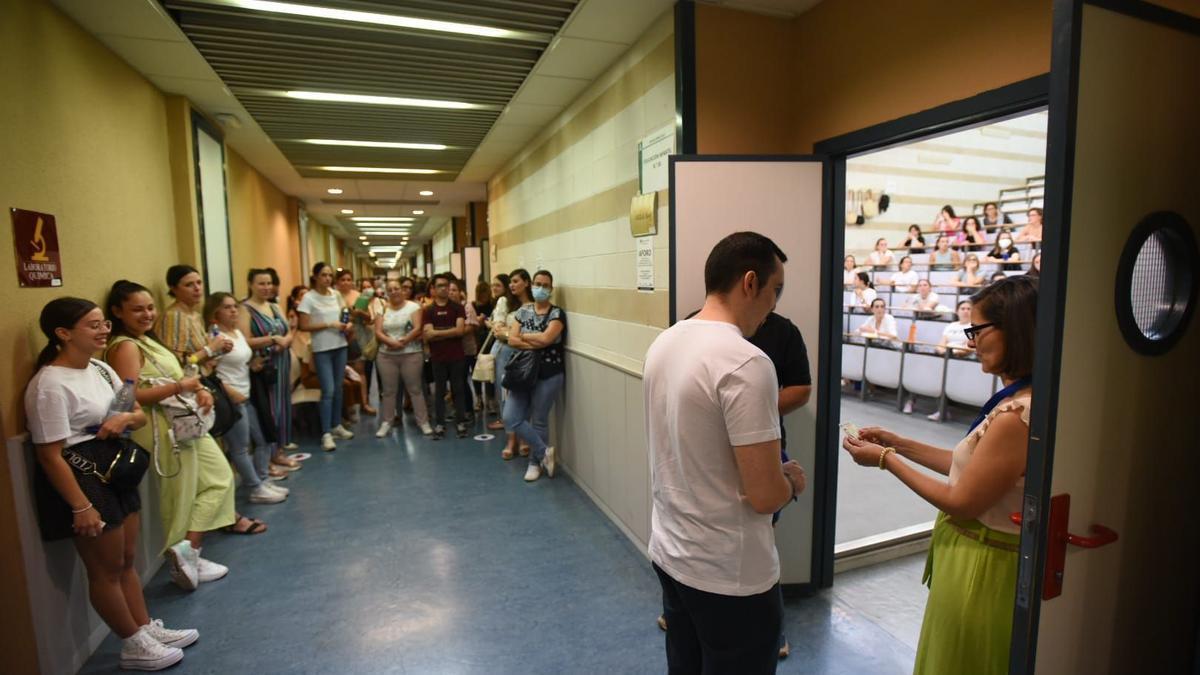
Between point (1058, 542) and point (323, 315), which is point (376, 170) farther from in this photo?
point (1058, 542)

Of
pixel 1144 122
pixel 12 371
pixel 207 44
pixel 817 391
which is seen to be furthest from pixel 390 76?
pixel 1144 122

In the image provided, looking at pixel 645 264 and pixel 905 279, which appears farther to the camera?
pixel 905 279

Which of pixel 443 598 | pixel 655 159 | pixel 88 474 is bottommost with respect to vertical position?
pixel 443 598

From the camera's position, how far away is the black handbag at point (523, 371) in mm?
4488

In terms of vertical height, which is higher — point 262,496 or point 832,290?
point 832,290

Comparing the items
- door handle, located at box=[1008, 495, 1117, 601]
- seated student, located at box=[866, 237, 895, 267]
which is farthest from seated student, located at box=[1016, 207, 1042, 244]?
door handle, located at box=[1008, 495, 1117, 601]

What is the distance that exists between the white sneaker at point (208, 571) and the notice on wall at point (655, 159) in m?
3.06

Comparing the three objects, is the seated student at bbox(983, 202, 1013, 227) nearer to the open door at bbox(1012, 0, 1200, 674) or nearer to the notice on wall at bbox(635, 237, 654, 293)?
the notice on wall at bbox(635, 237, 654, 293)

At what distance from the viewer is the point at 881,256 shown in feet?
28.6

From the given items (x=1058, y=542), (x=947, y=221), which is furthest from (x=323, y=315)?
(x=947, y=221)

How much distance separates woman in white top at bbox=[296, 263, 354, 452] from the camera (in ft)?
17.0

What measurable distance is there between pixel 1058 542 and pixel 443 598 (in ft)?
8.57

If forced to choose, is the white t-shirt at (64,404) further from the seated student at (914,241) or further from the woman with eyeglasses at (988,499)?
the seated student at (914,241)

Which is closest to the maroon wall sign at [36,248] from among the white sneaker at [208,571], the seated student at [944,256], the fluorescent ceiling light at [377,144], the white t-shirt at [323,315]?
the white sneaker at [208,571]
